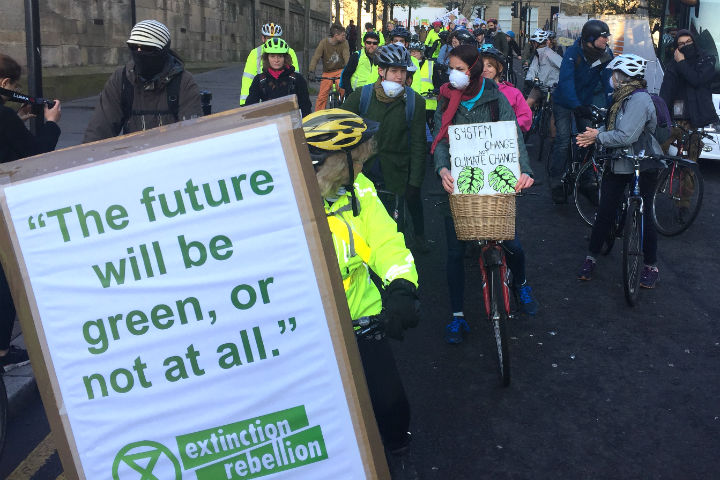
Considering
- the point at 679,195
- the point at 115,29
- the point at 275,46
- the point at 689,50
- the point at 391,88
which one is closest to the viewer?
the point at 391,88

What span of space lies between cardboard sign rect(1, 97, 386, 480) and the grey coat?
4.31 meters

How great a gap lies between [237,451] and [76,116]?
40.5 ft

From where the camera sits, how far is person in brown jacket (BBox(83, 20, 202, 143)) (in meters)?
4.97

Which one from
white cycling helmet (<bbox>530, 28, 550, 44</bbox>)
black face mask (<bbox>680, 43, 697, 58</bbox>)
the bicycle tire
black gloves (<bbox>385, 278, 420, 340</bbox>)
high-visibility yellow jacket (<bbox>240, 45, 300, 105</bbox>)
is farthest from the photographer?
white cycling helmet (<bbox>530, 28, 550, 44</bbox>)

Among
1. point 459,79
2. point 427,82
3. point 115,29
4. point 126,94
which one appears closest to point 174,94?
point 126,94

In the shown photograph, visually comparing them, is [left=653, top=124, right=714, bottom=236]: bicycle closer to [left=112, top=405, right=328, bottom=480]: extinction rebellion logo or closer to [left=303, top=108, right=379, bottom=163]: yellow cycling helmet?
[left=303, top=108, right=379, bottom=163]: yellow cycling helmet

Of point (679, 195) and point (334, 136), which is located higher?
point (334, 136)

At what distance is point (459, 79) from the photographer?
198 inches

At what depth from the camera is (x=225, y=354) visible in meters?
2.19

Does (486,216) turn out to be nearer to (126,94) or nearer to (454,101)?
(454,101)

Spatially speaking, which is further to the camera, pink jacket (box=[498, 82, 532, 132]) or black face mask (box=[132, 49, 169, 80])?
pink jacket (box=[498, 82, 532, 132])

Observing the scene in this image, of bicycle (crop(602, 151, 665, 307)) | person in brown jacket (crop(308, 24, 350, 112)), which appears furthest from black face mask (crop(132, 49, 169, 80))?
person in brown jacket (crop(308, 24, 350, 112))

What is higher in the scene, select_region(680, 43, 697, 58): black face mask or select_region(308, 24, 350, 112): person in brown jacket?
select_region(680, 43, 697, 58): black face mask

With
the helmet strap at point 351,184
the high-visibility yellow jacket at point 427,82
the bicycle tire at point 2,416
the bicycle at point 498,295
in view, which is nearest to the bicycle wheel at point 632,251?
the bicycle at point 498,295
